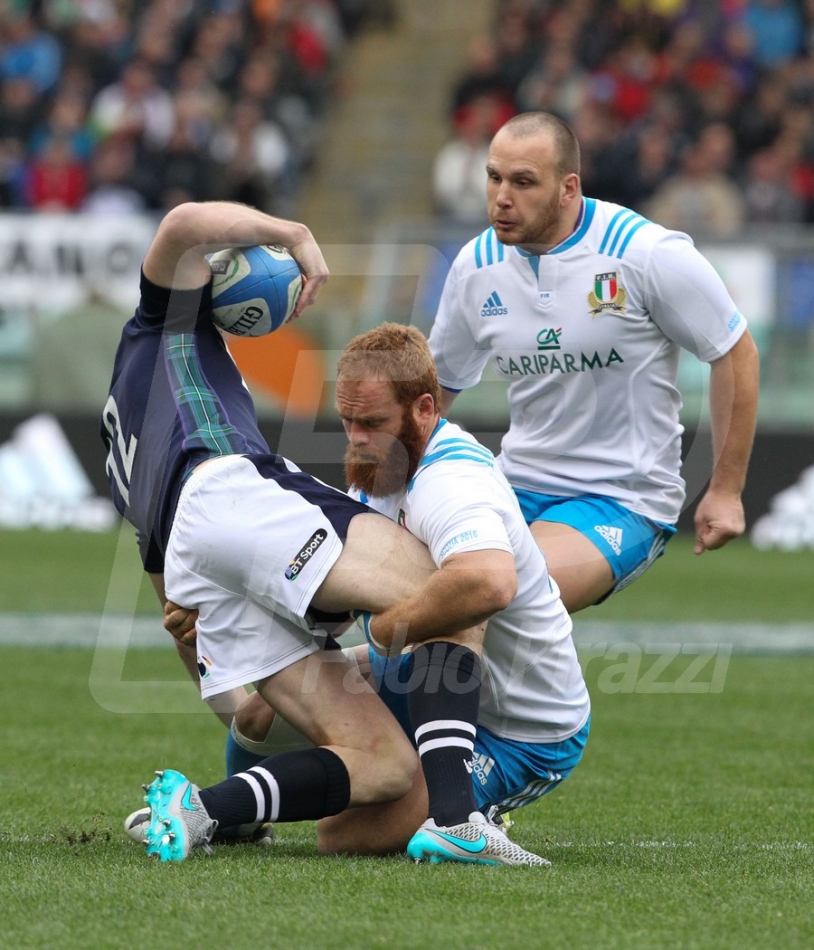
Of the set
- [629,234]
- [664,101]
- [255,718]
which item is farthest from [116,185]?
[255,718]

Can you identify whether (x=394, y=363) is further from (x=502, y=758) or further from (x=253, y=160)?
(x=253, y=160)

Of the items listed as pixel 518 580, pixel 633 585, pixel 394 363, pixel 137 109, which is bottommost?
pixel 633 585

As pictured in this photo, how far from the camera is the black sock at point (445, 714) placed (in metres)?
4.34

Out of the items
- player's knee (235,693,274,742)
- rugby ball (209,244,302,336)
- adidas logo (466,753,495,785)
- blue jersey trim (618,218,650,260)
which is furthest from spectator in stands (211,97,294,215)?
adidas logo (466,753,495,785)

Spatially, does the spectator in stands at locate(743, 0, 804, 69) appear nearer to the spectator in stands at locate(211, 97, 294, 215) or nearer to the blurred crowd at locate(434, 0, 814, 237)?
the blurred crowd at locate(434, 0, 814, 237)

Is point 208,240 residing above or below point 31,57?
above

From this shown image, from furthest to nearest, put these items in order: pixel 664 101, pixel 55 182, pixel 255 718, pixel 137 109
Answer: pixel 137 109, pixel 664 101, pixel 55 182, pixel 255 718

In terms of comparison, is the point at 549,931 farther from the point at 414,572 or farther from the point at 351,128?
the point at 351,128

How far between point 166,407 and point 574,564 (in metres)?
1.53

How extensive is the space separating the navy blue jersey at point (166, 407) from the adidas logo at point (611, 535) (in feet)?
4.28

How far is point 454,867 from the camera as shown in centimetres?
418

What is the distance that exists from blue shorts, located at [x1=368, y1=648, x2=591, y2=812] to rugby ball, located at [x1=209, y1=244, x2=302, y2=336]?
1180 millimetres

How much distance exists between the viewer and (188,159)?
637 inches

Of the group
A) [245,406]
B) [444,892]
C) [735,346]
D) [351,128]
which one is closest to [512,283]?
[735,346]
